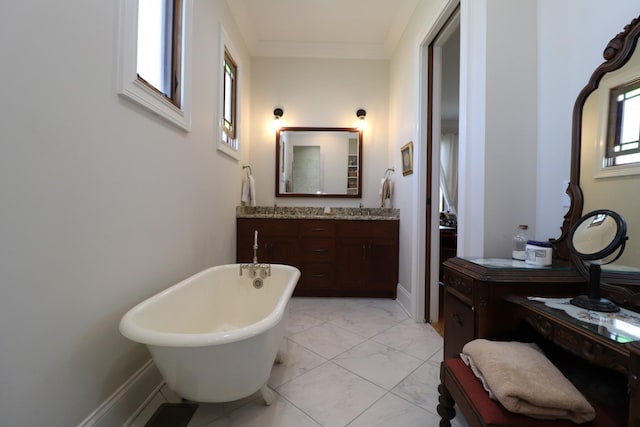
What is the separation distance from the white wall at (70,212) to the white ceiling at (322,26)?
2106 mm

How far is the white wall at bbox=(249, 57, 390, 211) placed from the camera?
10.9 feet

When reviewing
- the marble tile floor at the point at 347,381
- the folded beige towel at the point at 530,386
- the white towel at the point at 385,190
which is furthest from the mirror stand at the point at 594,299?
the white towel at the point at 385,190

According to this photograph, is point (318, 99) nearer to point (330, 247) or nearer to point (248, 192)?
point (248, 192)

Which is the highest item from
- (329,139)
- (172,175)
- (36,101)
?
(329,139)

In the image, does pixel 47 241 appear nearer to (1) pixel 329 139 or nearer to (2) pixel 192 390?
(2) pixel 192 390

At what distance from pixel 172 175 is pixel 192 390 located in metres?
1.18

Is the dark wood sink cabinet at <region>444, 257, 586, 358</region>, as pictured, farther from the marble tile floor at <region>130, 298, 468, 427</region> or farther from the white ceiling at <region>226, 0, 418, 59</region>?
the white ceiling at <region>226, 0, 418, 59</region>

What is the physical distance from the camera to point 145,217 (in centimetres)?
133

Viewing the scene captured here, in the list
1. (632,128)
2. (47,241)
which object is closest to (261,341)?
(47,241)

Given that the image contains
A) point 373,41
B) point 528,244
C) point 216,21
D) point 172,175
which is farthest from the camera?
point 373,41

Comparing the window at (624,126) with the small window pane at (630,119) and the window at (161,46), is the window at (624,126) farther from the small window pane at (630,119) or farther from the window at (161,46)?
the window at (161,46)

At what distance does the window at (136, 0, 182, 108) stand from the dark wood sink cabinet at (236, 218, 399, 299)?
5.02ft

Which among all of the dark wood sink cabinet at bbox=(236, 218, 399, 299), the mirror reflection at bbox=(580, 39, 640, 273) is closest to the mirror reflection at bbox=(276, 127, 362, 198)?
the dark wood sink cabinet at bbox=(236, 218, 399, 299)

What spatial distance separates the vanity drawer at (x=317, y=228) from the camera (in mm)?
2844
